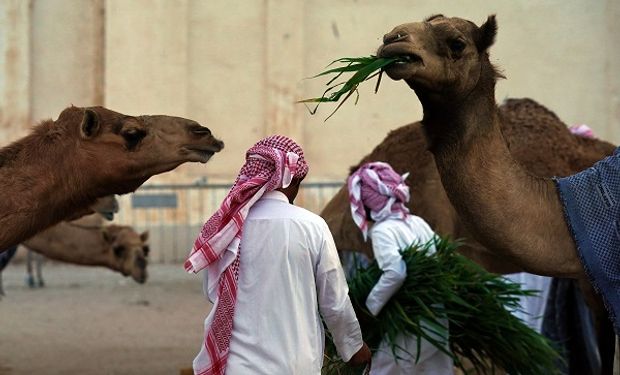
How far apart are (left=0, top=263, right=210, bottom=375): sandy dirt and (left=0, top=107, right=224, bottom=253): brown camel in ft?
14.2

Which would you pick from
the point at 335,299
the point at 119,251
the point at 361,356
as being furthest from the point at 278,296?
the point at 119,251

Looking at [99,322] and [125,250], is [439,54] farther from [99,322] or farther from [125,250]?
[99,322]

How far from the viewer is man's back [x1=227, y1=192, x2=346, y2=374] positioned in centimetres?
430

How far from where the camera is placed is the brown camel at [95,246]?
991 cm

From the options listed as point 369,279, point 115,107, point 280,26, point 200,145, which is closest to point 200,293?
point 115,107

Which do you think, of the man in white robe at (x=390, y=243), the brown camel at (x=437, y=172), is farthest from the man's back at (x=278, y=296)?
the brown camel at (x=437, y=172)

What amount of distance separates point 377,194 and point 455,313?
101cm

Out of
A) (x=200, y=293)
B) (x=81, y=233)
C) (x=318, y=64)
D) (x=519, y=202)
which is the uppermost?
(x=318, y=64)

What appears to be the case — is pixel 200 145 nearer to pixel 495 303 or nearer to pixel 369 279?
pixel 369 279

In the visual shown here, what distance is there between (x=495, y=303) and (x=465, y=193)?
1946mm

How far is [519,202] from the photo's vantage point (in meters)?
4.46

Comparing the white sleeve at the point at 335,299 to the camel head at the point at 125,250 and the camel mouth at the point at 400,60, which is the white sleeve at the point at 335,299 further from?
the camel head at the point at 125,250

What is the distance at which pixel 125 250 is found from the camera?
10797 mm

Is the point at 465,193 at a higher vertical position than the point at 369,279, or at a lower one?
higher
